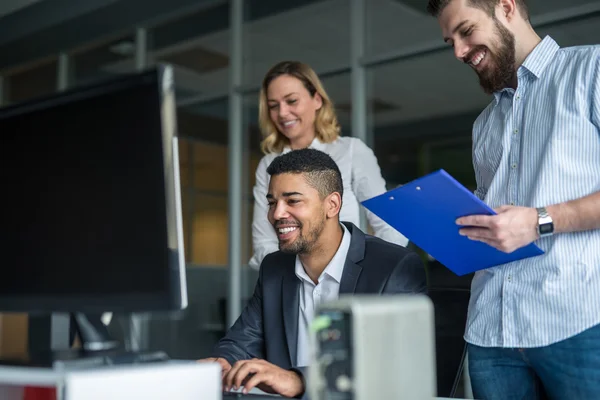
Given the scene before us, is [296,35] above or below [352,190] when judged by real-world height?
above

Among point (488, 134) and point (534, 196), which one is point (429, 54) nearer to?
point (488, 134)

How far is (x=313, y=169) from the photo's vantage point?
201cm

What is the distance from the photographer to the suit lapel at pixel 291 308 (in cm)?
176

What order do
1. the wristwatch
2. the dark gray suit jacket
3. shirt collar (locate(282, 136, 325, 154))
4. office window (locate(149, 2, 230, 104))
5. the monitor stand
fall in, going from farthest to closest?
1. office window (locate(149, 2, 230, 104))
2. shirt collar (locate(282, 136, 325, 154))
3. the dark gray suit jacket
4. the wristwatch
5. the monitor stand

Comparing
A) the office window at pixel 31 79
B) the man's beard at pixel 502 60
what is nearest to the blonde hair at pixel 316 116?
the man's beard at pixel 502 60

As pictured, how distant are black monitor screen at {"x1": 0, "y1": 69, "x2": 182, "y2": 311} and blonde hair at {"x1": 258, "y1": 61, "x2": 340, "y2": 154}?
1.56 metres

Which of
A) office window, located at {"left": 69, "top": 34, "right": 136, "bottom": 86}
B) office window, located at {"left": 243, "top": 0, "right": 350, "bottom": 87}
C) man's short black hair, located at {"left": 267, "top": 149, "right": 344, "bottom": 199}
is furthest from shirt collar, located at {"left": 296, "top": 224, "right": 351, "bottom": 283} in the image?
office window, located at {"left": 69, "top": 34, "right": 136, "bottom": 86}

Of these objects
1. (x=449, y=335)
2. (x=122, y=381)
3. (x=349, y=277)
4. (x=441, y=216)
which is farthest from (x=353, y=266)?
(x=122, y=381)

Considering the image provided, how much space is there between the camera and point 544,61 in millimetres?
1494

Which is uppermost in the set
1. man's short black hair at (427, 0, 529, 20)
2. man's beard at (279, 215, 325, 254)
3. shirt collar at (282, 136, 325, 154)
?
man's short black hair at (427, 0, 529, 20)

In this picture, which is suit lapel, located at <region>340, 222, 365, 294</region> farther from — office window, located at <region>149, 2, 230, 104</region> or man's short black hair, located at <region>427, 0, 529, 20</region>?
office window, located at <region>149, 2, 230, 104</region>

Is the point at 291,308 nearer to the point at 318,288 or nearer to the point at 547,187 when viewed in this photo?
the point at 318,288

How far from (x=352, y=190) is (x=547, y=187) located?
1148 millimetres

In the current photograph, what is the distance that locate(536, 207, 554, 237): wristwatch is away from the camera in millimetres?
1289
